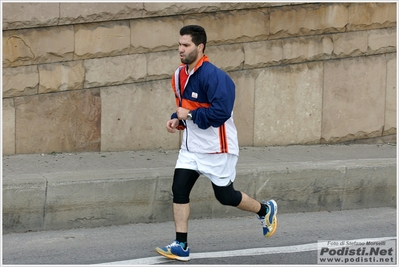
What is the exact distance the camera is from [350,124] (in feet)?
34.0

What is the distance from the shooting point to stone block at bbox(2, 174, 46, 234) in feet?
23.7

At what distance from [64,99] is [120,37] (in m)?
0.85

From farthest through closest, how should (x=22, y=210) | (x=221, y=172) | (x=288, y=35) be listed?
(x=288, y=35), (x=22, y=210), (x=221, y=172)

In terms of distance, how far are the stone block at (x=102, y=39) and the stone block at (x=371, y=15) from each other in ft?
9.17

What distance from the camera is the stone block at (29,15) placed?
27.7 ft

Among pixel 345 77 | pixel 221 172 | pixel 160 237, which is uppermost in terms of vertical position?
pixel 345 77

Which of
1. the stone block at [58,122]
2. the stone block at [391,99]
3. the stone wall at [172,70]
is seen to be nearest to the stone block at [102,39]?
the stone wall at [172,70]

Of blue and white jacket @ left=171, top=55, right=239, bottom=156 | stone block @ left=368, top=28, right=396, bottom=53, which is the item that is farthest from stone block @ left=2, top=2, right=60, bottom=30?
stone block @ left=368, top=28, right=396, bottom=53

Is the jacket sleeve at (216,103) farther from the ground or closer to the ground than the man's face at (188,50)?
closer to the ground

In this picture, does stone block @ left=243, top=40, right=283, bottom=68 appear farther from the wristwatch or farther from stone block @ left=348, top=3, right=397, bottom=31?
the wristwatch

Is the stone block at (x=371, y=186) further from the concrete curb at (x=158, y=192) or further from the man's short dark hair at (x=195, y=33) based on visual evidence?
the man's short dark hair at (x=195, y=33)

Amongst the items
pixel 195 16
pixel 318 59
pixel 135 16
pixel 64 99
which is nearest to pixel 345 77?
pixel 318 59

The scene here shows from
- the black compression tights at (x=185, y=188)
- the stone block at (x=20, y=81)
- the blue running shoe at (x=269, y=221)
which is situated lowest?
the blue running shoe at (x=269, y=221)

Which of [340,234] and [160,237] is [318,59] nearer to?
[340,234]
